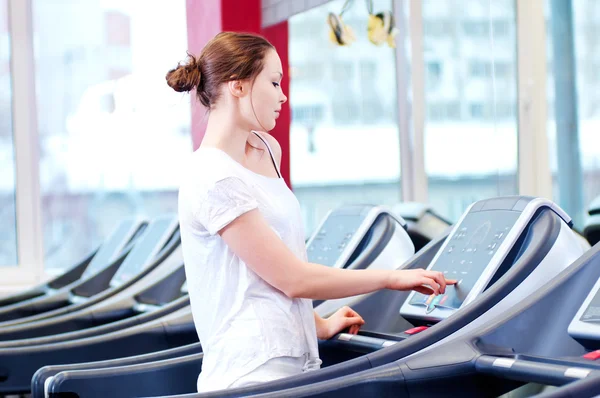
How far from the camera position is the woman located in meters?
1.51

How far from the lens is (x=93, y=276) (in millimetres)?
3932

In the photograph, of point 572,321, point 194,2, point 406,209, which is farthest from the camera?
point 194,2

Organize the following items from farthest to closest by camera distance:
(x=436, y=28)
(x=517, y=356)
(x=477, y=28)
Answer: (x=436, y=28)
(x=477, y=28)
(x=517, y=356)

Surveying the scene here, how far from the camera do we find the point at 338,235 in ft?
8.07

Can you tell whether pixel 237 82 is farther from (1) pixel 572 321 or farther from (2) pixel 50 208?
(2) pixel 50 208

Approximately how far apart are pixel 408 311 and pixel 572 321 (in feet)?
1.57

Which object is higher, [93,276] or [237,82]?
[237,82]

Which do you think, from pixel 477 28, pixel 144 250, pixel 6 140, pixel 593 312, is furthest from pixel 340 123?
pixel 593 312

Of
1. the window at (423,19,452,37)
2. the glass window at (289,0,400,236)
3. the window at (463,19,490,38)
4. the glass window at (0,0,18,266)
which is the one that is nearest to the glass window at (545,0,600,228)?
the window at (463,19,490,38)

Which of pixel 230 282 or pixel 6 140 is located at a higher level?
pixel 6 140

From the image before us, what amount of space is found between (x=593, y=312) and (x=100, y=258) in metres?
3.25

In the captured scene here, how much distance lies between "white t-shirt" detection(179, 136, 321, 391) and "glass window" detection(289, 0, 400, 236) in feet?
9.96

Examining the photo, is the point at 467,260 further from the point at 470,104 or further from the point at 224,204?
the point at 470,104

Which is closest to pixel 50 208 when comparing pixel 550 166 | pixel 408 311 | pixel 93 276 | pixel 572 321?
pixel 93 276
